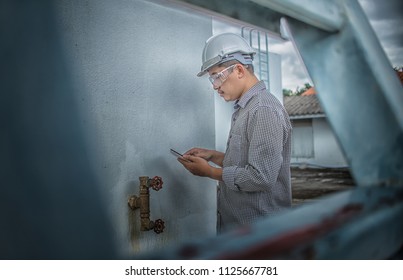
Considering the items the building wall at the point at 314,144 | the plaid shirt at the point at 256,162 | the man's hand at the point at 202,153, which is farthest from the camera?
the building wall at the point at 314,144

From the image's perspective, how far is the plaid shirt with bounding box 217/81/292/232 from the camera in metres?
1.65

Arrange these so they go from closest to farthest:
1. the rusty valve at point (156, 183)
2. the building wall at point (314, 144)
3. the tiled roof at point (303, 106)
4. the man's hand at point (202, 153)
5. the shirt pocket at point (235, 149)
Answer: the shirt pocket at point (235, 149) < the rusty valve at point (156, 183) < the man's hand at point (202, 153) < the building wall at point (314, 144) < the tiled roof at point (303, 106)

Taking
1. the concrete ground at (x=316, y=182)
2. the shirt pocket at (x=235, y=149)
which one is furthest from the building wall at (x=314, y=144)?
the shirt pocket at (x=235, y=149)

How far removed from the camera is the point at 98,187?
49 centimetres

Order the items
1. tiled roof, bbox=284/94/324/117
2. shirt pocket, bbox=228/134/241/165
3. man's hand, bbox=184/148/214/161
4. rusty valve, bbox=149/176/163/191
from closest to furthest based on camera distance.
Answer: shirt pocket, bbox=228/134/241/165, rusty valve, bbox=149/176/163/191, man's hand, bbox=184/148/214/161, tiled roof, bbox=284/94/324/117

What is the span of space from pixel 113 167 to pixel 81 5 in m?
0.78

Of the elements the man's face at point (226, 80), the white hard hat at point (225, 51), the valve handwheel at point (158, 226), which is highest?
the white hard hat at point (225, 51)

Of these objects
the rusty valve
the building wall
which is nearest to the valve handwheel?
the rusty valve

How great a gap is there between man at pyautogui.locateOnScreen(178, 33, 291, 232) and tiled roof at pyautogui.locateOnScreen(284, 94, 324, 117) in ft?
32.8

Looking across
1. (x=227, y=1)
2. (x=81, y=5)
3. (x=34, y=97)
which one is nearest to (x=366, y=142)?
(x=227, y=1)

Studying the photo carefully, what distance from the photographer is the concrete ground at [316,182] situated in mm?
8195

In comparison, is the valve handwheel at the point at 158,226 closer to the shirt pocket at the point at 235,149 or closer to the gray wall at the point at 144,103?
the gray wall at the point at 144,103

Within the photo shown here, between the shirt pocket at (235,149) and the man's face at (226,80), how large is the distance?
0.22 m

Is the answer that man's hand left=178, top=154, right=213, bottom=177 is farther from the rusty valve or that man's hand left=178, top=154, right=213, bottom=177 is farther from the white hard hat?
the white hard hat
